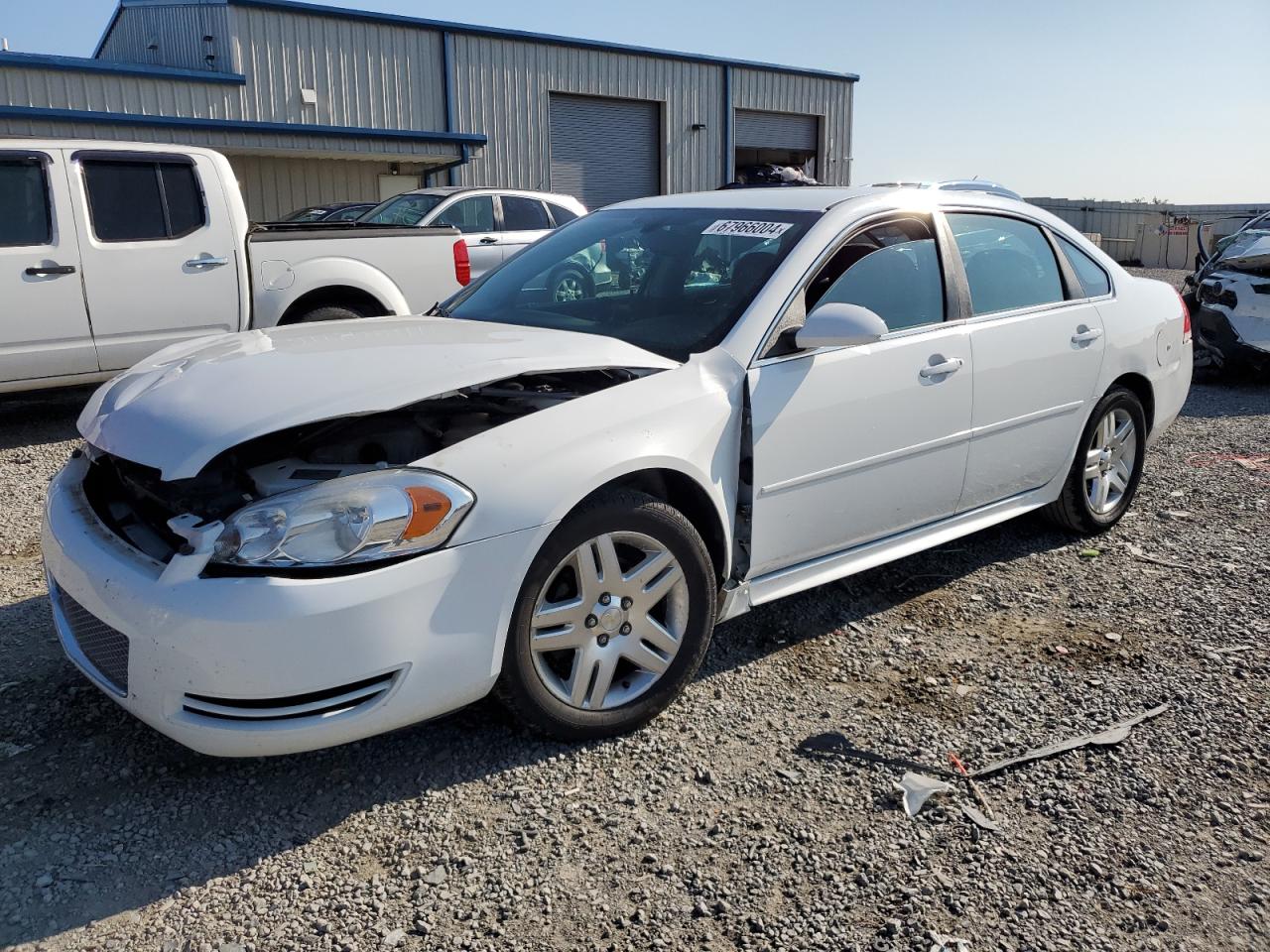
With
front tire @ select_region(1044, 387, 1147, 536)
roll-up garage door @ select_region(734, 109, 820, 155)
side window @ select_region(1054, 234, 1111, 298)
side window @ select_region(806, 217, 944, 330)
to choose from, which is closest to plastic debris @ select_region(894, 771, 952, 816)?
side window @ select_region(806, 217, 944, 330)

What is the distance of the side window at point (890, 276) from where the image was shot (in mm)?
3844


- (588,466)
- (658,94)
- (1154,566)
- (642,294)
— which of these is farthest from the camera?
(658,94)

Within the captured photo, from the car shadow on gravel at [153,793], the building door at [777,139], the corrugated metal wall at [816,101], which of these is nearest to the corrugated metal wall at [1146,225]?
the corrugated metal wall at [816,101]

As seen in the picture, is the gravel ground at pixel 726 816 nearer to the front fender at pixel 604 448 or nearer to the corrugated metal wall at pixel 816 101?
the front fender at pixel 604 448

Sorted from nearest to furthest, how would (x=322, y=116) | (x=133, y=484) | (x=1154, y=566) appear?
(x=133, y=484), (x=1154, y=566), (x=322, y=116)

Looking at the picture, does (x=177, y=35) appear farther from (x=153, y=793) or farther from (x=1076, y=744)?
(x=1076, y=744)

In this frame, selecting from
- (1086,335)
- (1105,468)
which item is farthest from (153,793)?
(1105,468)

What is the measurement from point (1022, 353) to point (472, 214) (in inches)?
355

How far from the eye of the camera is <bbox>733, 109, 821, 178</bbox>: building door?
92.8ft

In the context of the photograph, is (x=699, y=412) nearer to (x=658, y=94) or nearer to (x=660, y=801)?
(x=660, y=801)

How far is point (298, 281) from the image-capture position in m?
7.54

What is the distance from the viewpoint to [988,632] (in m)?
4.09

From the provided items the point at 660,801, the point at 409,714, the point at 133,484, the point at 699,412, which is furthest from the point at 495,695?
the point at 133,484

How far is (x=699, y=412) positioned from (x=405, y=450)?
0.92 meters
